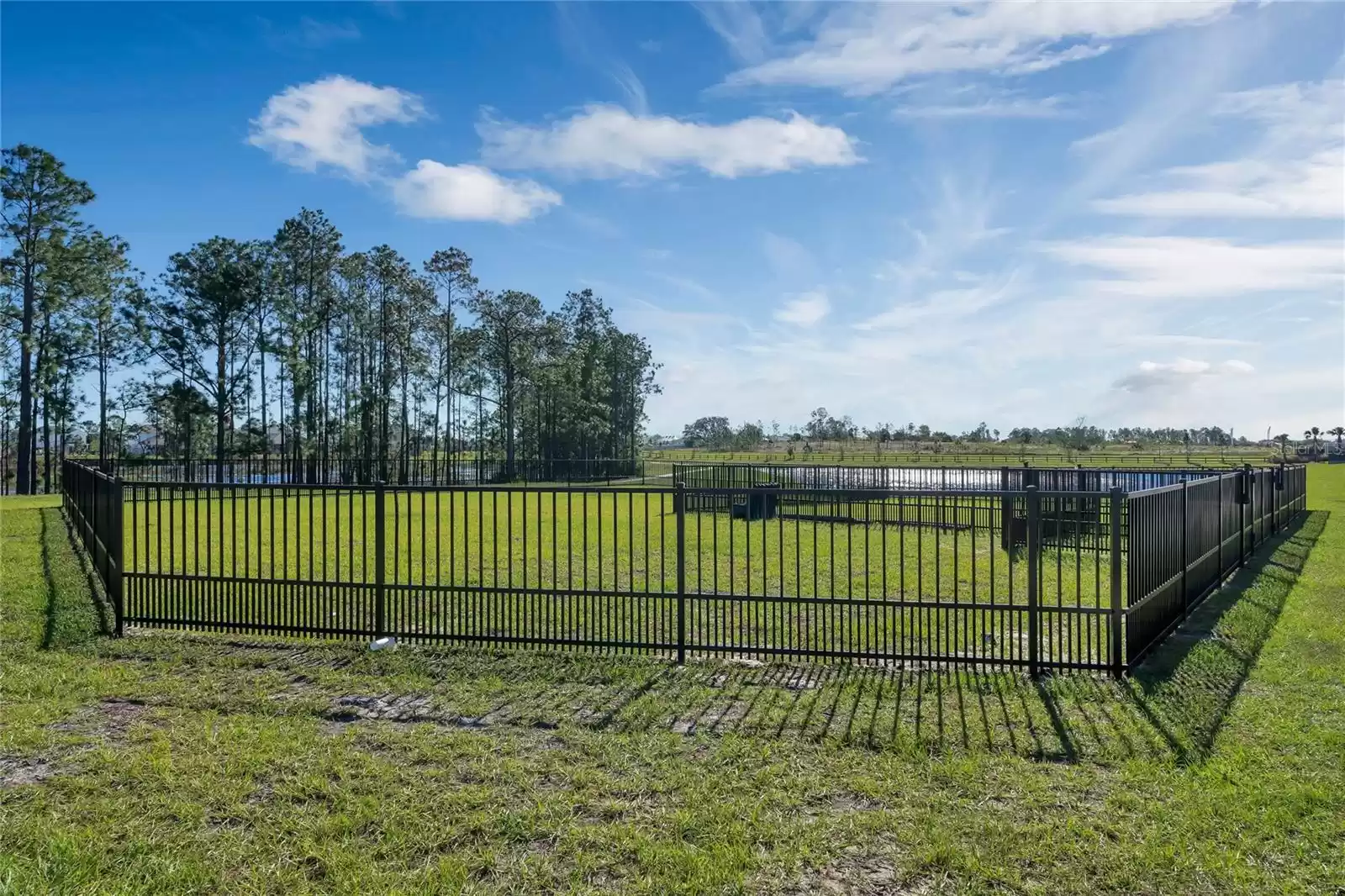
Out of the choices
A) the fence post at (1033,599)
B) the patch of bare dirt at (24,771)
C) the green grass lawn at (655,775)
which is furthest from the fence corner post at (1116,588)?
the patch of bare dirt at (24,771)

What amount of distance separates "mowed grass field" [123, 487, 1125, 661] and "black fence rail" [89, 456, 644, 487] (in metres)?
14.8

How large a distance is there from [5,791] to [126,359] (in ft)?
146

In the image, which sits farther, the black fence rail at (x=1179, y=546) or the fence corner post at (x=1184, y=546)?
the fence corner post at (x=1184, y=546)

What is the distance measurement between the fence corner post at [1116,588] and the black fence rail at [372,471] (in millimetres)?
22158

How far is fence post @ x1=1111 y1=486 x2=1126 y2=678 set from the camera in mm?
5797

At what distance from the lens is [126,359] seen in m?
40.5

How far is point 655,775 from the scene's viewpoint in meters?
4.12

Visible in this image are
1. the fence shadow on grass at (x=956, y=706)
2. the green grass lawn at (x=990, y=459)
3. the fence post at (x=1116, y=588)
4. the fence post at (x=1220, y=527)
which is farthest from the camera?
the green grass lawn at (x=990, y=459)

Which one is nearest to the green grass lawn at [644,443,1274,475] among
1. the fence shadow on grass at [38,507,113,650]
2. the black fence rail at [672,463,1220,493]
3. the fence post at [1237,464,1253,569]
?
the black fence rail at [672,463,1220,493]

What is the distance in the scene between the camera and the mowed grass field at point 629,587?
21.1 ft

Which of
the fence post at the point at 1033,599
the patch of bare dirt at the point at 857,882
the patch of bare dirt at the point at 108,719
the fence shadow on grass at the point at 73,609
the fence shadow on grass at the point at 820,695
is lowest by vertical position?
the patch of bare dirt at the point at 857,882

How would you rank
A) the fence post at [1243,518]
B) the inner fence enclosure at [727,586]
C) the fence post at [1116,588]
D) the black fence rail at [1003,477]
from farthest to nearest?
the black fence rail at [1003,477] < the fence post at [1243,518] < the inner fence enclosure at [727,586] < the fence post at [1116,588]

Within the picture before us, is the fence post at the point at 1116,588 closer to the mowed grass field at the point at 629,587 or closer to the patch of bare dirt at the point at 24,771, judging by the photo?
the mowed grass field at the point at 629,587

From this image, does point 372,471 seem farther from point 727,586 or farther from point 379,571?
point 379,571
